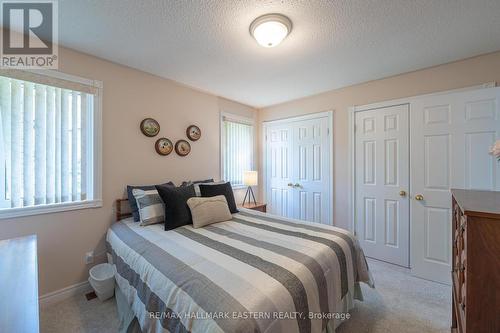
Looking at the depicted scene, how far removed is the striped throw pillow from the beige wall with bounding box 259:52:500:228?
8.08ft

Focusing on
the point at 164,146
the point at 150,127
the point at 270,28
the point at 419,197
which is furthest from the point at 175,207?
the point at 419,197

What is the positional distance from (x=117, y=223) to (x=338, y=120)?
317 centimetres

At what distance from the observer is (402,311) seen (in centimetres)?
188

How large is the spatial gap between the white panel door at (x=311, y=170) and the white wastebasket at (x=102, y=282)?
272 cm

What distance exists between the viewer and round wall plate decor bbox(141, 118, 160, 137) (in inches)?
102

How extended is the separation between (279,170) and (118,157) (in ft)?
8.37

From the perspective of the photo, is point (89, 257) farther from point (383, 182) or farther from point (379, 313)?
point (383, 182)

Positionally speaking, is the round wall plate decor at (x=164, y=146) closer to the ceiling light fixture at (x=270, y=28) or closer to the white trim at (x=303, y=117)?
the ceiling light fixture at (x=270, y=28)

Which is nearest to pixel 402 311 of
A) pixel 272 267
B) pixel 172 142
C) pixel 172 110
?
pixel 272 267

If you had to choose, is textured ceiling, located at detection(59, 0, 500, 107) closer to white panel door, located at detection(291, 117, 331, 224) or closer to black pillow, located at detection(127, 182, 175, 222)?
white panel door, located at detection(291, 117, 331, 224)

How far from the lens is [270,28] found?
1681mm

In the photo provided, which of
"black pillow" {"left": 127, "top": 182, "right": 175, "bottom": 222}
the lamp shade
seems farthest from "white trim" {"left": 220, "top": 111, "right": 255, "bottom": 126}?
"black pillow" {"left": 127, "top": 182, "right": 175, "bottom": 222}

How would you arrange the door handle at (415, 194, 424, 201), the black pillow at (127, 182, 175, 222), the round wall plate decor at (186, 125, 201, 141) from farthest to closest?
the round wall plate decor at (186, 125, 201, 141)
the door handle at (415, 194, 424, 201)
the black pillow at (127, 182, 175, 222)

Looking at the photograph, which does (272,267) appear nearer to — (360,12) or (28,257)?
(28,257)
